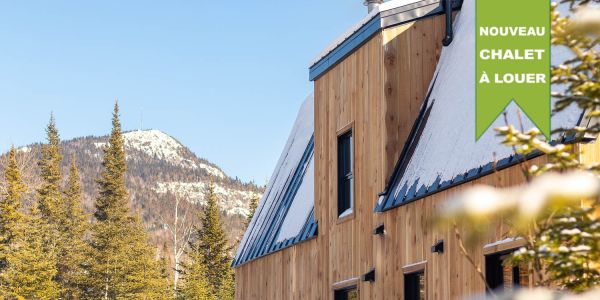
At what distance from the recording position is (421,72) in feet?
46.5

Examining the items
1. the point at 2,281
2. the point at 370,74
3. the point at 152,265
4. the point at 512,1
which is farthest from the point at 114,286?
the point at 512,1

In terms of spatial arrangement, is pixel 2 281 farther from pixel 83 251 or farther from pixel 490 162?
pixel 490 162

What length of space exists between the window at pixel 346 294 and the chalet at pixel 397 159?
0.02m

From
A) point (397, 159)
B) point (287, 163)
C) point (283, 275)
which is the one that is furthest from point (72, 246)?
point (397, 159)

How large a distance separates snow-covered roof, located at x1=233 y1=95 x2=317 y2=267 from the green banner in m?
9.27

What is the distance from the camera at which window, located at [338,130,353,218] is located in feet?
51.4

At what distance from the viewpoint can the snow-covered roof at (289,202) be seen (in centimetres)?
1838

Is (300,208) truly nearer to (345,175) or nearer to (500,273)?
(345,175)

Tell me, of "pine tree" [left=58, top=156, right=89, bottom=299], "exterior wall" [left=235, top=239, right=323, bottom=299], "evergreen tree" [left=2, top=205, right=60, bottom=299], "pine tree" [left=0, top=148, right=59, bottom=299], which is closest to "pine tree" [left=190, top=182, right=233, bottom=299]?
"pine tree" [left=58, top=156, right=89, bottom=299]

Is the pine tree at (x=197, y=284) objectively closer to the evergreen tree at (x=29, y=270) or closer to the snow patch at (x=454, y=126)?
the evergreen tree at (x=29, y=270)

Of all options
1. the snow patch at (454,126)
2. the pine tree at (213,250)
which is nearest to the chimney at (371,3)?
the snow patch at (454,126)

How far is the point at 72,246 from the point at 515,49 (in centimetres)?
6538

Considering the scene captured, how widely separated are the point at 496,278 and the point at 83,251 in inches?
2303

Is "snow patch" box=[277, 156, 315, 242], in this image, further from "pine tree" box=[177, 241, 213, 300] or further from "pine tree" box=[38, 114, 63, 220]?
"pine tree" box=[38, 114, 63, 220]
